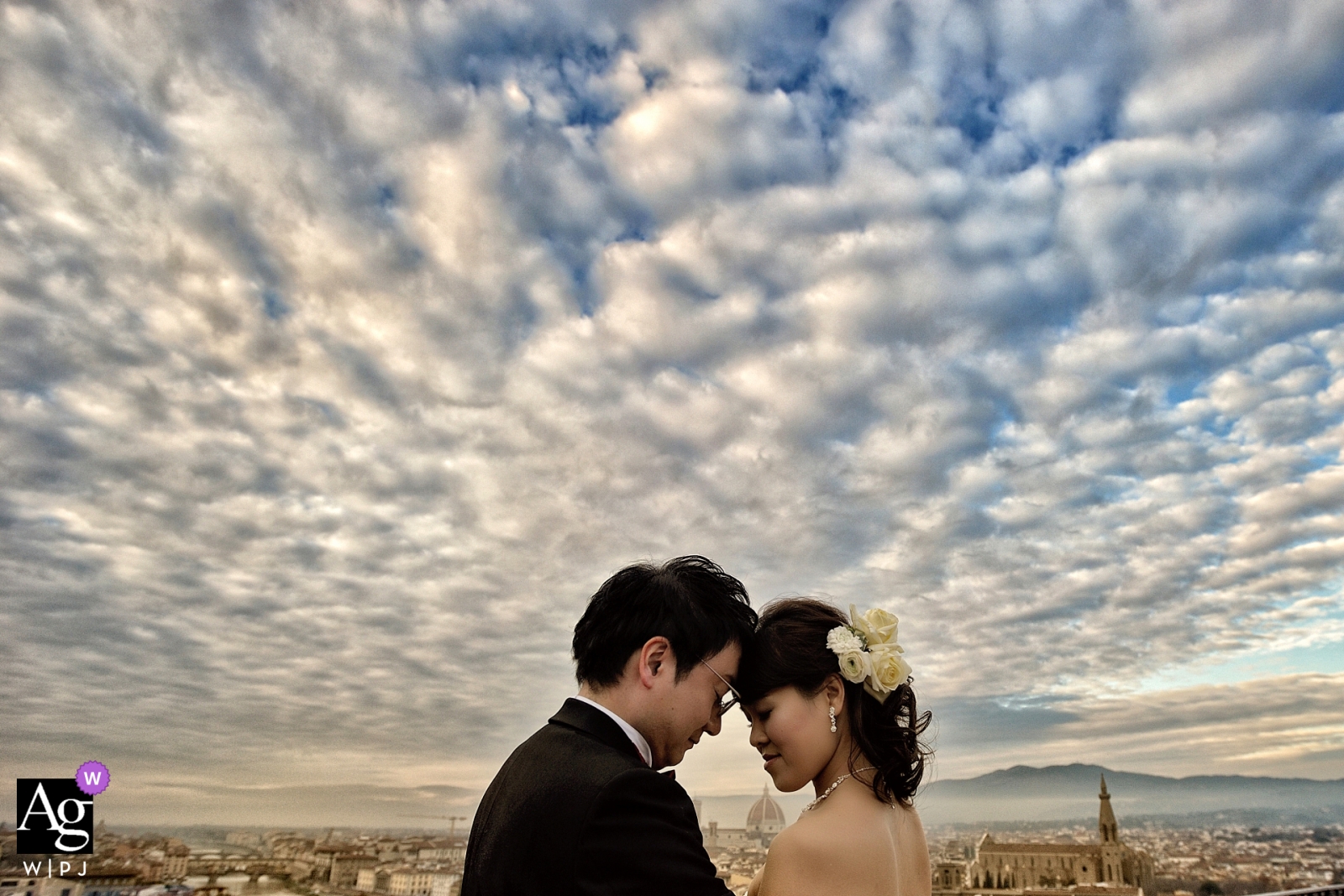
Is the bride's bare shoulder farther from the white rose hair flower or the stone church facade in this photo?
the stone church facade

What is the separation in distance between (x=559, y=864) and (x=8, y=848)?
23959 millimetres

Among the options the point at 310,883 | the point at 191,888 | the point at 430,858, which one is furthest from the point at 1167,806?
the point at 191,888

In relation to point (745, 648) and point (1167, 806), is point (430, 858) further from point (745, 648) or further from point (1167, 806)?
point (1167, 806)

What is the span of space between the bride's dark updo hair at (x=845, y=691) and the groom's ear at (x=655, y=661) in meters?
0.73

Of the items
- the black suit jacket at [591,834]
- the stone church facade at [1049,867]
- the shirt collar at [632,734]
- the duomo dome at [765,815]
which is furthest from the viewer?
the duomo dome at [765,815]

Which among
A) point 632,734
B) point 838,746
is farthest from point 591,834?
point 838,746

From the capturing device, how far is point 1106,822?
71.8 metres

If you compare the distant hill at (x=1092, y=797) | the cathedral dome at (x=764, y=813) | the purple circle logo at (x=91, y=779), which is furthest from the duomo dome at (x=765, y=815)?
the purple circle logo at (x=91, y=779)

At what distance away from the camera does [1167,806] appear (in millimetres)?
75000

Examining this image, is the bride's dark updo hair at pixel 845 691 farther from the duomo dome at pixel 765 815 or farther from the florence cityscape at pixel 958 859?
the duomo dome at pixel 765 815

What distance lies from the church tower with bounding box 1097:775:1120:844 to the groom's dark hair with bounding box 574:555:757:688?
84.0 meters

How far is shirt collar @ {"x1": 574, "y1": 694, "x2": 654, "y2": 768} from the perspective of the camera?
253 centimetres

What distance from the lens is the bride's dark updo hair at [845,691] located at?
348 cm

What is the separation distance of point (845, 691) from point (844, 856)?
76cm
